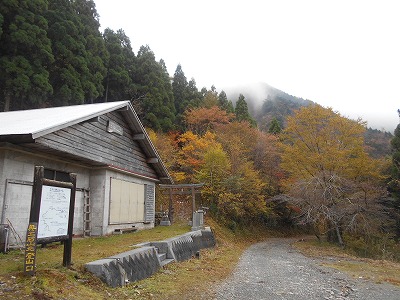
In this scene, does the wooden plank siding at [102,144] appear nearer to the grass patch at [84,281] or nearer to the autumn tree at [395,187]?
the grass patch at [84,281]

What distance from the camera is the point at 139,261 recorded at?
767 cm

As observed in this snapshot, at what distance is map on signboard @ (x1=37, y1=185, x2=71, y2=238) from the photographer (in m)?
5.87

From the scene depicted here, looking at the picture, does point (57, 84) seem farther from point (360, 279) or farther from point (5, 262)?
point (360, 279)

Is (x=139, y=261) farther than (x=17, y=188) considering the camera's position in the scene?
No

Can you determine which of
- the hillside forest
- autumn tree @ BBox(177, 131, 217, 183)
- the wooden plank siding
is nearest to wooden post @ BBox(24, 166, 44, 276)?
the wooden plank siding

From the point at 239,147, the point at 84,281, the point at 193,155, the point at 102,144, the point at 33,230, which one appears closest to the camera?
the point at 33,230

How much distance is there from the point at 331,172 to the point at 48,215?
1799 centimetres

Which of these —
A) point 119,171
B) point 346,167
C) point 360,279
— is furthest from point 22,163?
point 346,167

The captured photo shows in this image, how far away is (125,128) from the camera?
51.0 feet

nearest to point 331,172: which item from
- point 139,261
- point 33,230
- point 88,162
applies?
point 88,162

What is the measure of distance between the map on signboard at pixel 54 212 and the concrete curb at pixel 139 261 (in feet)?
3.07

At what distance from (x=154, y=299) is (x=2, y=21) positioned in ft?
74.5

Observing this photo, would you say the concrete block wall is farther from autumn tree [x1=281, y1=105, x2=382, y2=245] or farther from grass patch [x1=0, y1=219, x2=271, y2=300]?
autumn tree [x1=281, y1=105, x2=382, y2=245]

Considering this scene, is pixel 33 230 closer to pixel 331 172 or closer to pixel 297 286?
pixel 297 286
